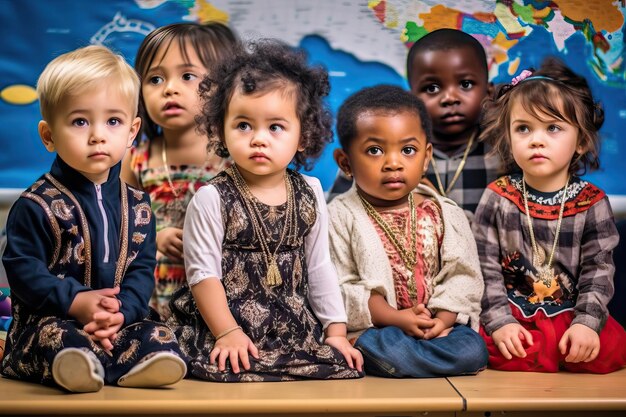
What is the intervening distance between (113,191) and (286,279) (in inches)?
17.1

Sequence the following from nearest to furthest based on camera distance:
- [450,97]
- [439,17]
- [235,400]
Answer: [235,400] → [450,97] → [439,17]

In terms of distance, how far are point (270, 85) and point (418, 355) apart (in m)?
0.68

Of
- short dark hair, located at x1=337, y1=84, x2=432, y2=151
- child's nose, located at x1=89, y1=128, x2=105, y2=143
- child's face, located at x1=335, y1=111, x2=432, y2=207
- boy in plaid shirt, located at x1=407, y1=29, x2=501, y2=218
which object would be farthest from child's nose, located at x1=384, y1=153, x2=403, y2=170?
child's nose, located at x1=89, y1=128, x2=105, y2=143

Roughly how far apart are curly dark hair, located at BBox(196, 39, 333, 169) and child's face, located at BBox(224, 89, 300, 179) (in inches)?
0.9

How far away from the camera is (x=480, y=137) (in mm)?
2299

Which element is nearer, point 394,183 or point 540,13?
point 394,183

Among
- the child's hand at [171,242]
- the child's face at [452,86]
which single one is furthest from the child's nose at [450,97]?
the child's hand at [171,242]

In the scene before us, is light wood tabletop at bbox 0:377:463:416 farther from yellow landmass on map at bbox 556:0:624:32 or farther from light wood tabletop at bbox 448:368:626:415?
yellow landmass on map at bbox 556:0:624:32

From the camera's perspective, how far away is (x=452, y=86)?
91.7 inches

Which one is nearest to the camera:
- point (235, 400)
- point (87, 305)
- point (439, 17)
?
point (235, 400)

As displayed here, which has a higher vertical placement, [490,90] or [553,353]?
[490,90]

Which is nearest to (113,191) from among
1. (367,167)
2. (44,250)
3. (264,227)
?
(44,250)

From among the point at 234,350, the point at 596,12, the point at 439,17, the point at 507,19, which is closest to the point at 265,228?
the point at 234,350

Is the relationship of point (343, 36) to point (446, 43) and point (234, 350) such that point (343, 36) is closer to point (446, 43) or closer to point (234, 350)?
point (446, 43)
